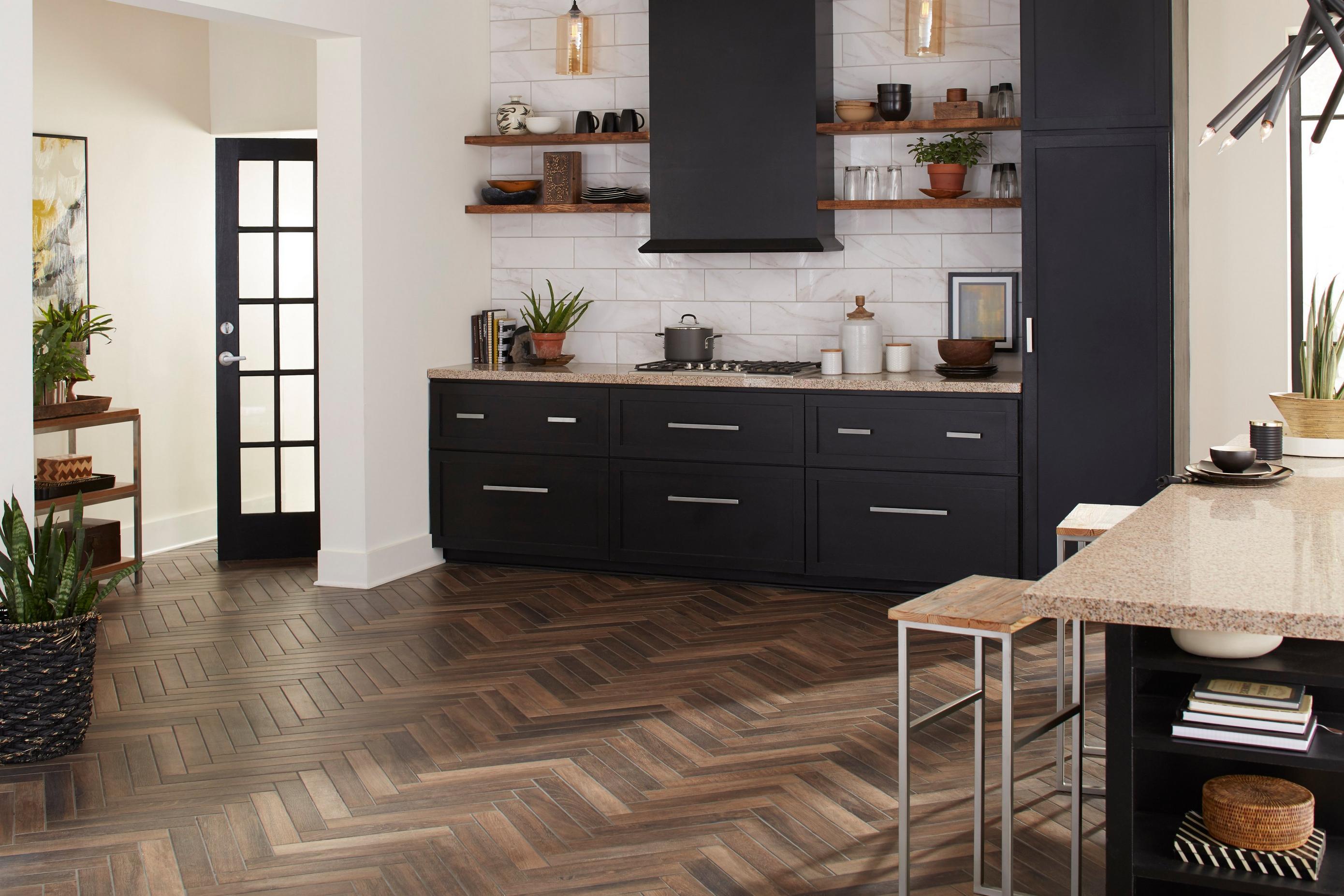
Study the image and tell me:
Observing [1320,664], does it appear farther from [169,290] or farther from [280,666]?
[169,290]

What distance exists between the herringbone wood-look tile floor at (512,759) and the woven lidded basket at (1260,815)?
2.58 feet

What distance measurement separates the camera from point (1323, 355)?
3652mm

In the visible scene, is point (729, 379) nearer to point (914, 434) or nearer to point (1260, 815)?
point (914, 434)

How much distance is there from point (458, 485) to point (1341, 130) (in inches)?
178

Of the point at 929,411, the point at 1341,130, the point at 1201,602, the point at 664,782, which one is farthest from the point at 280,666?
the point at 1341,130

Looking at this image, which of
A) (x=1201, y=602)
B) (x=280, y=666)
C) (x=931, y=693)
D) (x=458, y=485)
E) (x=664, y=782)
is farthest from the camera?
(x=458, y=485)

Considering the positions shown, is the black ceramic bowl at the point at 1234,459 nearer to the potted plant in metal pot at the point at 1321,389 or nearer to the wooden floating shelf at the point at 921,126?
the potted plant in metal pot at the point at 1321,389

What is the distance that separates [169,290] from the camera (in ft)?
22.3

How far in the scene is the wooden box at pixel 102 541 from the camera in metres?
5.82

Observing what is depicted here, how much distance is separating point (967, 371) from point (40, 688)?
12.6ft

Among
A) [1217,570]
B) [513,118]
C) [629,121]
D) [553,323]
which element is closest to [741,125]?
[629,121]

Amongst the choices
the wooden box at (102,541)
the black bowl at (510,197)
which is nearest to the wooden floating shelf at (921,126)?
the black bowl at (510,197)

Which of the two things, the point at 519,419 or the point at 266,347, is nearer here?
the point at 519,419

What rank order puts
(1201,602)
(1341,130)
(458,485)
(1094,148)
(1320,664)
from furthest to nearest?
1. (458,485)
2. (1341,130)
3. (1094,148)
4. (1320,664)
5. (1201,602)
